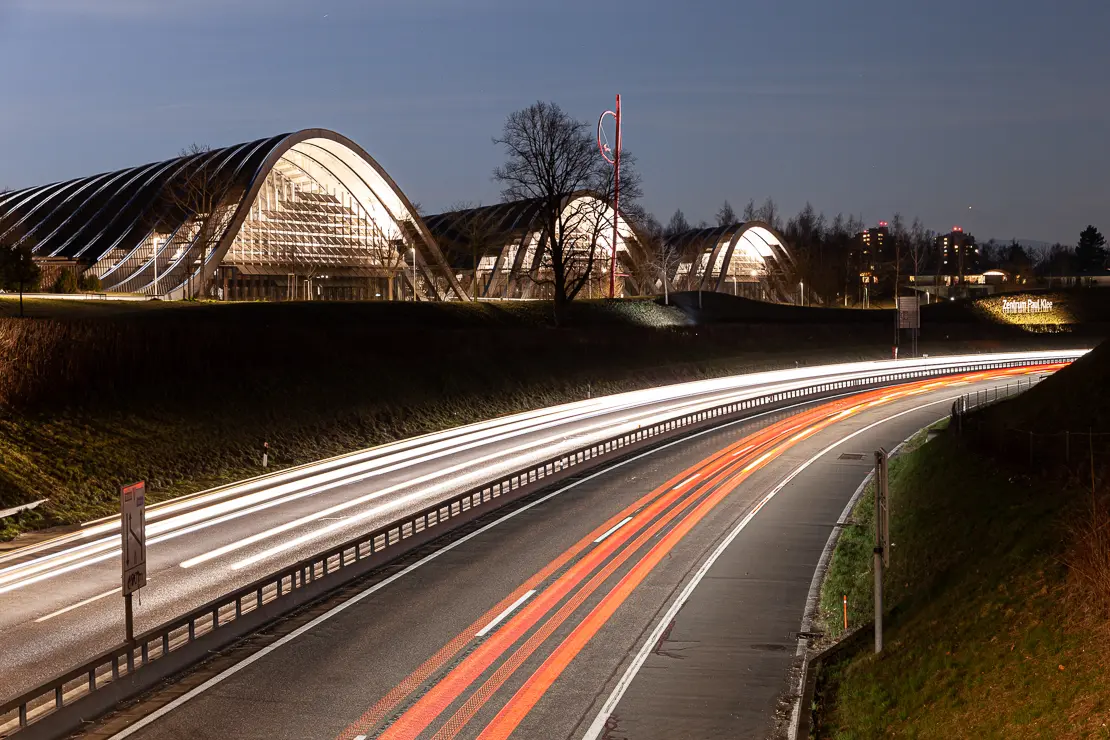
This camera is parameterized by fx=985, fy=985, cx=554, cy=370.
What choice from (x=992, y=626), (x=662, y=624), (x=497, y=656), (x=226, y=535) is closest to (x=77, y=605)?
(x=226, y=535)

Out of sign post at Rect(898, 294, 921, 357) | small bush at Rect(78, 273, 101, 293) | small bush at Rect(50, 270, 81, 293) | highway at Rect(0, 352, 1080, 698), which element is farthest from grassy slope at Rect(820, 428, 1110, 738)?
small bush at Rect(78, 273, 101, 293)

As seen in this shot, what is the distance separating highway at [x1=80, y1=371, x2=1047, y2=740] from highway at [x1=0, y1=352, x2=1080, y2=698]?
2971mm

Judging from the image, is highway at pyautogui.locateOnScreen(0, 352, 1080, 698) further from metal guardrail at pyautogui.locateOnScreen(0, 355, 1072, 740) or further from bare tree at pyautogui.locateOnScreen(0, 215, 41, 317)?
bare tree at pyautogui.locateOnScreen(0, 215, 41, 317)

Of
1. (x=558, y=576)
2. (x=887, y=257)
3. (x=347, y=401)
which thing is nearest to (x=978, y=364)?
(x=347, y=401)

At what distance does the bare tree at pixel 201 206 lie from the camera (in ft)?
208

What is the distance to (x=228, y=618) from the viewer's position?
17250 mm

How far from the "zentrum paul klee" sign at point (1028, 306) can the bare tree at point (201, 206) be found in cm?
7197

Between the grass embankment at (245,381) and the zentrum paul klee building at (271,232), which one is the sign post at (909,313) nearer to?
the grass embankment at (245,381)

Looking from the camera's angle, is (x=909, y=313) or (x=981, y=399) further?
(x=909, y=313)

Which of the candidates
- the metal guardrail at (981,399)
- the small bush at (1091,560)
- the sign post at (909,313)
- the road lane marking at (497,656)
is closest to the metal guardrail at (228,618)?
the road lane marking at (497,656)

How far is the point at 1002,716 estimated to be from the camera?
11.9 m

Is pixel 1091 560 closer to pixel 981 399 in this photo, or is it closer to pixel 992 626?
pixel 992 626

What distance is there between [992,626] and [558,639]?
21.3ft

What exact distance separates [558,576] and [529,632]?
351 centimetres
